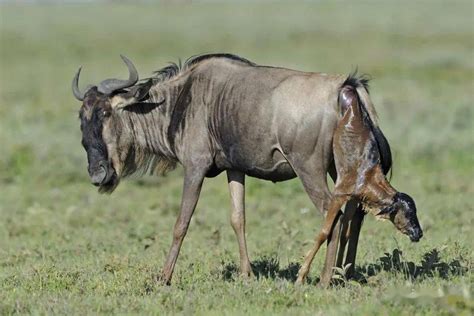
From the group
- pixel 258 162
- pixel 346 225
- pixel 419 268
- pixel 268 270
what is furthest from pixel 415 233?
pixel 268 270

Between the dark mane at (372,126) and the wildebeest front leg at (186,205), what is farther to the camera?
the wildebeest front leg at (186,205)

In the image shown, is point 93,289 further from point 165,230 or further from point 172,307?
point 165,230

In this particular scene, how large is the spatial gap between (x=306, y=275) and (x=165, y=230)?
185 inches

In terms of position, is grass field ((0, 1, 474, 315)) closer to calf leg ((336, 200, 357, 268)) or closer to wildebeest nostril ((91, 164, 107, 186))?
calf leg ((336, 200, 357, 268))

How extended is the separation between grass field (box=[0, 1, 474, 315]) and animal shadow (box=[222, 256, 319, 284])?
0.10 ft

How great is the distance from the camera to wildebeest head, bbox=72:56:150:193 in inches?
362

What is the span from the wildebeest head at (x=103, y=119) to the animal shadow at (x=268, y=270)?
1.46 m

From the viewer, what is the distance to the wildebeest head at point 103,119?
9195 mm

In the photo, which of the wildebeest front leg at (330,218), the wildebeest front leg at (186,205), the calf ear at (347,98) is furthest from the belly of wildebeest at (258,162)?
the calf ear at (347,98)

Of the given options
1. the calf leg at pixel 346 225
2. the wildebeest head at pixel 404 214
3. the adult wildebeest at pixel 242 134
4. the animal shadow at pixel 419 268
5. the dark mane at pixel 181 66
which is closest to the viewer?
the wildebeest head at pixel 404 214

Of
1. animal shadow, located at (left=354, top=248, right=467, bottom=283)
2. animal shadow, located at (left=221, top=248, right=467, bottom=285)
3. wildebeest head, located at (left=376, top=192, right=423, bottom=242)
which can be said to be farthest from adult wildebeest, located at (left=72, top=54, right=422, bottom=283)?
animal shadow, located at (left=354, top=248, right=467, bottom=283)

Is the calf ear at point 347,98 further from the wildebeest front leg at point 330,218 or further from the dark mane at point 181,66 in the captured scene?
the dark mane at point 181,66

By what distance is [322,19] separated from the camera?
201 ft

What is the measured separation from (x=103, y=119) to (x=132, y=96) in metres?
0.35
